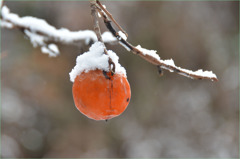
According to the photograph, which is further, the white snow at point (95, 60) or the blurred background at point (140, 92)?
the blurred background at point (140, 92)

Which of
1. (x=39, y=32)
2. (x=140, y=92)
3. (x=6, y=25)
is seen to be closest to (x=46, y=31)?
(x=39, y=32)

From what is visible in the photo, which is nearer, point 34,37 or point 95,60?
point 95,60

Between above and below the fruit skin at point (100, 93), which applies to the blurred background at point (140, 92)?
above

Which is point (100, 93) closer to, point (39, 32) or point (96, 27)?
point (96, 27)

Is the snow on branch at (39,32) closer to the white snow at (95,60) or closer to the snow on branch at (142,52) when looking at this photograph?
the white snow at (95,60)

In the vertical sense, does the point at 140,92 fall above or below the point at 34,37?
above

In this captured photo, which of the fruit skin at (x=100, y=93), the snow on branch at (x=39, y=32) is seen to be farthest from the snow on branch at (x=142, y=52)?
the snow on branch at (x=39, y=32)

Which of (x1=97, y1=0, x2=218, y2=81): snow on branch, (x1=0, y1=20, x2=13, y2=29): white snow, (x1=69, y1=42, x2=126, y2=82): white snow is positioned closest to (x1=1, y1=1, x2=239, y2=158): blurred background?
(x1=0, y1=20, x2=13, y2=29): white snow
